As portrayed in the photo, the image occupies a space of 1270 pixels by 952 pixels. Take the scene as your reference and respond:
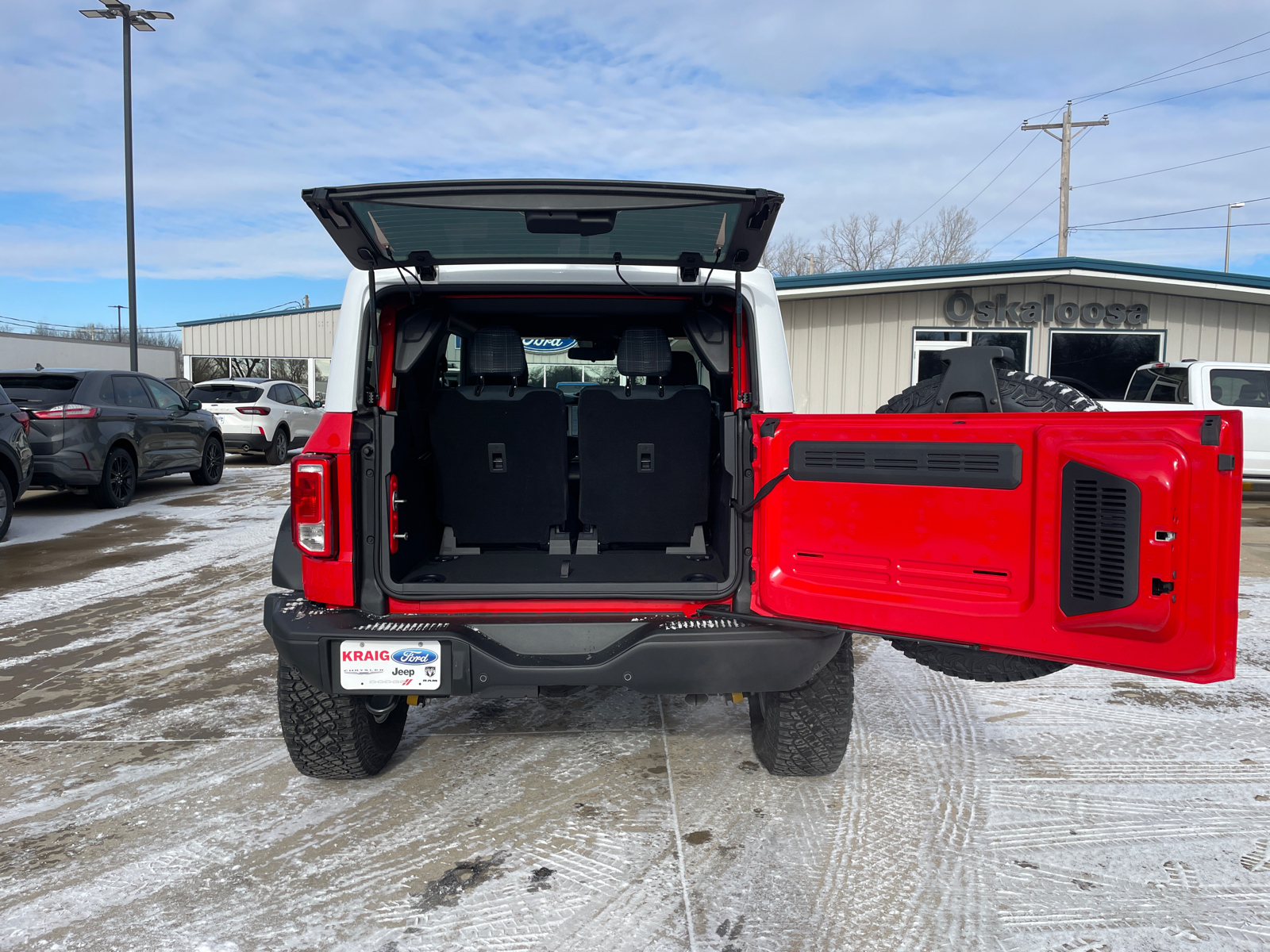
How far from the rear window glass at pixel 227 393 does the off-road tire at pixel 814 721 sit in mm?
13770

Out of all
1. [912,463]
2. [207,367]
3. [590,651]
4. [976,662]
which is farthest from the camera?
[207,367]

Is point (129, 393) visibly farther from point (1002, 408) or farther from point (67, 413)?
point (1002, 408)

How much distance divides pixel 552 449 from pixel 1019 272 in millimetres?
12609

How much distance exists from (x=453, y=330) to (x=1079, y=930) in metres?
3.07

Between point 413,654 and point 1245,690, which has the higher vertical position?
point 413,654

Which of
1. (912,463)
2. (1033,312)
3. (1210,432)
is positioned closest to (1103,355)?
(1033,312)

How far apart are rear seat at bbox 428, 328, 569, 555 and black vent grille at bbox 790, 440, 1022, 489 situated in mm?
1296

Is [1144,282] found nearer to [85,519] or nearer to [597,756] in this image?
[597,756]

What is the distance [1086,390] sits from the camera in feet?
39.4

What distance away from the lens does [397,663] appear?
2498 millimetres

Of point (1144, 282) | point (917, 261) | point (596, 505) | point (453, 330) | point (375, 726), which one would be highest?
point (917, 261)

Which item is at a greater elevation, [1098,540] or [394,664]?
[1098,540]

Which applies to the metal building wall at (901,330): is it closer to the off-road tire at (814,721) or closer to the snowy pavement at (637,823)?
the snowy pavement at (637,823)

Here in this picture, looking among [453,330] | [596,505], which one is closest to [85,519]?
[453,330]
